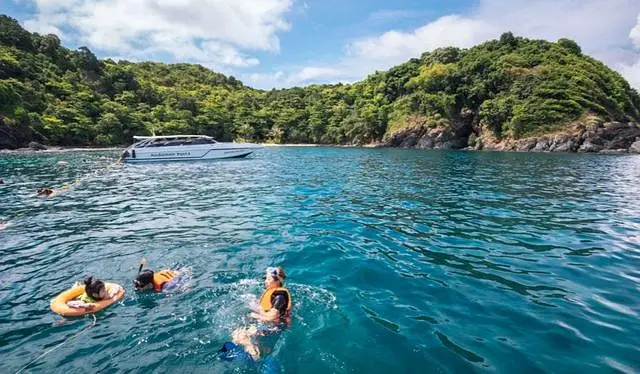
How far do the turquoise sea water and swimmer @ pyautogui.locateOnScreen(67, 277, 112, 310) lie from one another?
1.00 ft

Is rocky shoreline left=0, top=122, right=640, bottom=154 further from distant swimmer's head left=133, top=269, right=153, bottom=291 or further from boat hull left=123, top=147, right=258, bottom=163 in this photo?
distant swimmer's head left=133, top=269, right=153, bottom=291

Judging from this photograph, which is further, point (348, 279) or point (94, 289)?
point (348, 279)

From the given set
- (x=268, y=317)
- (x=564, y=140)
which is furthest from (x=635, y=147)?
(x=268, y=317)

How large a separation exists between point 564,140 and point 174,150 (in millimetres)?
65061

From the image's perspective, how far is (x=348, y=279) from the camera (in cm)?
928

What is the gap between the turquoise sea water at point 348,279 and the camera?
6105 mm

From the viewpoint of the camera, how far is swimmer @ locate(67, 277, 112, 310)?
7.40m

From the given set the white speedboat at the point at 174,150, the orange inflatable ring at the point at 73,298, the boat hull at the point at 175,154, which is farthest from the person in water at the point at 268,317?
the boat hull at the point at 175,154

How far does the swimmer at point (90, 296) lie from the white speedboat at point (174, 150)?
3552 cm

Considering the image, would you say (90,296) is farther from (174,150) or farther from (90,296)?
(174,150)

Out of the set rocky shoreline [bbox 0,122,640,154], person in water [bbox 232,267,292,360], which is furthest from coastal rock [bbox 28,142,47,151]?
person in water [bbox 232,267,292,360]

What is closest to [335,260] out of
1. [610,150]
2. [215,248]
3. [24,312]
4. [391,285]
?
[391,285]

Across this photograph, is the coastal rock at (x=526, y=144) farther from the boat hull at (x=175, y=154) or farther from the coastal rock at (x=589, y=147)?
the boat hull at (x=175, y=154)

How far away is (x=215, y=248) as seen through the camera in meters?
11.4
